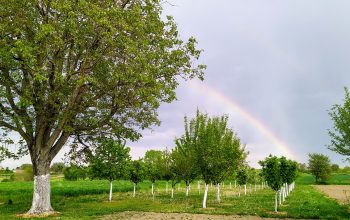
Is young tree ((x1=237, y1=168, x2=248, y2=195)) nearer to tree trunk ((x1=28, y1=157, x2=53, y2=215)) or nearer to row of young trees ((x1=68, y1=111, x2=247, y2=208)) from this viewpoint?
row of young trees ((x1=68, y1=111, x2=247, y2=208))

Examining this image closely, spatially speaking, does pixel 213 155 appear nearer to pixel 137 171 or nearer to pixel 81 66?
pixel 81 66

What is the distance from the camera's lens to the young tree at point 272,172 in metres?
39.1

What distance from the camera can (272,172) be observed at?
3928cm

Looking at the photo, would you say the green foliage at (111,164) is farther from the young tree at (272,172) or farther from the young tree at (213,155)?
the young tree at (272,172)

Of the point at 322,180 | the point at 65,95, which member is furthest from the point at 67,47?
the point at 322,180

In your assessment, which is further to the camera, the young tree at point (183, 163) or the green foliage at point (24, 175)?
the green foliage at point (24, 175)

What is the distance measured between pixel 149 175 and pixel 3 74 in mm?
36927

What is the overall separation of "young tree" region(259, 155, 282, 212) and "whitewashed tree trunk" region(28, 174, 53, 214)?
70.3 feet

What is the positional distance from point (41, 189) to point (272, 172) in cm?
2264

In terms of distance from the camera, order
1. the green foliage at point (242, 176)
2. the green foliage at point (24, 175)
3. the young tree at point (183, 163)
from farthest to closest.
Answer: the green foliage at point (24, 175), the green foliage at point (242, 176), the young tree at point (183, 163)

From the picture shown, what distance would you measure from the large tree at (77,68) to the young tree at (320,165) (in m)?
98.7

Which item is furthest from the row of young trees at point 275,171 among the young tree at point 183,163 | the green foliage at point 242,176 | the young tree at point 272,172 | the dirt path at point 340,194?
the green foliage at point 242,176

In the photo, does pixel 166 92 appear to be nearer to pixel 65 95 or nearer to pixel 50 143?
pixel 65 95

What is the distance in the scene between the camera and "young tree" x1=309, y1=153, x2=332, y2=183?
410ft
